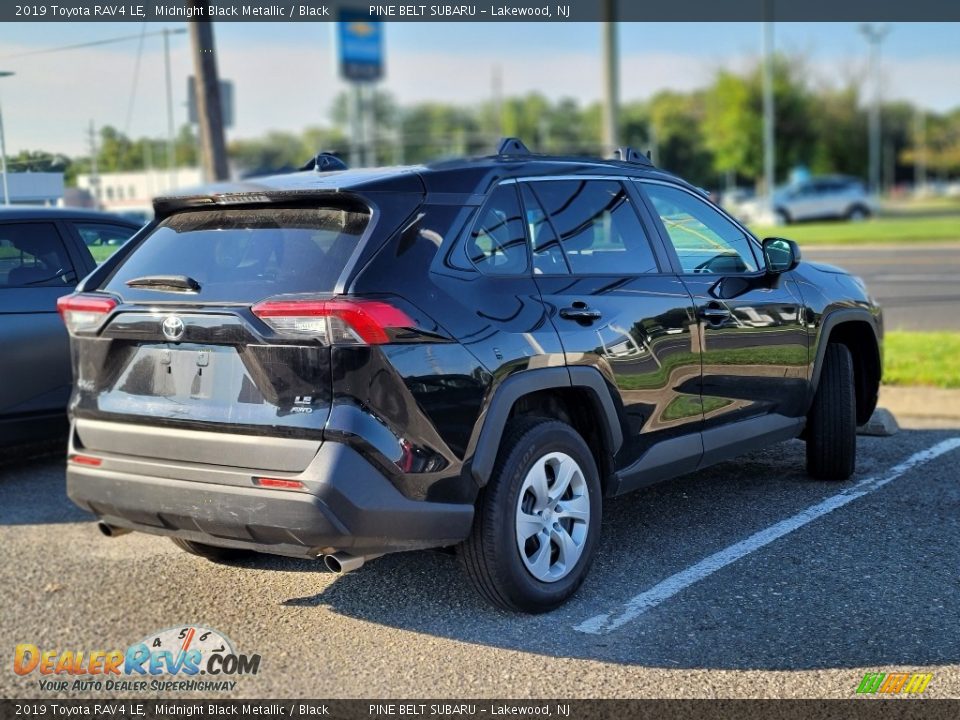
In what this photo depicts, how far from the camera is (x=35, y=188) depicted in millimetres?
10609

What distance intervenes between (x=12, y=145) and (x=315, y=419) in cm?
779

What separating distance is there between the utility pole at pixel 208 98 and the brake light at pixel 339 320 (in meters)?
9.60

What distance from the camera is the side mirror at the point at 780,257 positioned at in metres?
5.86

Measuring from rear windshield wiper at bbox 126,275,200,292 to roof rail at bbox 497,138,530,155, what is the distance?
1617 millimetres

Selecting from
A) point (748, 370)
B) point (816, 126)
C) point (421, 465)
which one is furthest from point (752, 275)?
point (816, 126)

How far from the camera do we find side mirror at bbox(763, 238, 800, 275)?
5863mm

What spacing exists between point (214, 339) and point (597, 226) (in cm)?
192

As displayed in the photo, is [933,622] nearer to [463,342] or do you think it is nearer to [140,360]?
[463,342]

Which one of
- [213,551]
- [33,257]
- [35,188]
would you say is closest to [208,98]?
[35,188]

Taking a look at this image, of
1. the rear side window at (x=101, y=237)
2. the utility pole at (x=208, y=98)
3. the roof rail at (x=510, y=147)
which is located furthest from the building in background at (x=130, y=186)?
the roof rail at (x=510, y=147)

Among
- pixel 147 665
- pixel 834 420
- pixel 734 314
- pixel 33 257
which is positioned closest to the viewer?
pixel 147 665

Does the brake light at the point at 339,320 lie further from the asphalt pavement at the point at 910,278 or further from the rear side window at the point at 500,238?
the asphalt pavement at the point at 910,278

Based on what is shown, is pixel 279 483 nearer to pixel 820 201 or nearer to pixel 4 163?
pixel 4 163

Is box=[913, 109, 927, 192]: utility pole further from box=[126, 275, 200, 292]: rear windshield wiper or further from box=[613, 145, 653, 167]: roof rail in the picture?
box=[126, 275, 200, 292]: rear windshield wiper
